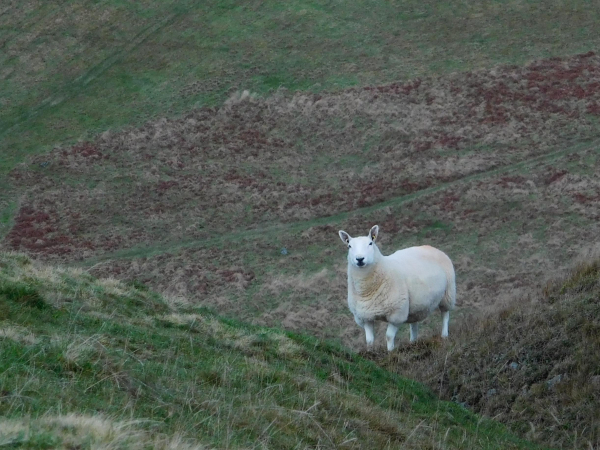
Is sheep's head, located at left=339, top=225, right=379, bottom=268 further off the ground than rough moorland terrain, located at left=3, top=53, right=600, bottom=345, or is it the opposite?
sheep's head, located at left=339, top=225, right=379, bottom=268

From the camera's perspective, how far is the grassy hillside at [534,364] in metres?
12.1

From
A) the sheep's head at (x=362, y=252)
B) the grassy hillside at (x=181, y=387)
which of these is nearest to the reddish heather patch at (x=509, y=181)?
the sheep's head at (x=362, y=252)

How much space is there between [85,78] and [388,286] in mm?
33413

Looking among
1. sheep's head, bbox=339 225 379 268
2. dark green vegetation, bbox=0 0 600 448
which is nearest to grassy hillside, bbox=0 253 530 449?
dark green vegetation, bbox=0 0 600 448

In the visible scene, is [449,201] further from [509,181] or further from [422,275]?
[422,275]

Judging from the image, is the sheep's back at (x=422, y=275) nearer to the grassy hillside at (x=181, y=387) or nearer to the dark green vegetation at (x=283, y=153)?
the dark green vegetation at (x=283, y=153)

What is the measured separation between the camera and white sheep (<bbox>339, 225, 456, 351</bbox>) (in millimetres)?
18506

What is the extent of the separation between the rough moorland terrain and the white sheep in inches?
135

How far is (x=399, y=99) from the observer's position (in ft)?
142

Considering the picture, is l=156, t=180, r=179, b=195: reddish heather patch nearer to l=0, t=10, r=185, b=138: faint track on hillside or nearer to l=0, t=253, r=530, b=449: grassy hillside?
l=0, t=10, r=185, b=138: faint track on hillside

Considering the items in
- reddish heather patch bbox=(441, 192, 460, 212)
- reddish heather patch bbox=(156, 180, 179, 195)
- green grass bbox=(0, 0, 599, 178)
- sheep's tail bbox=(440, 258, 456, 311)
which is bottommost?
reddish heather patch bbox=(441, 192, 460, 212)

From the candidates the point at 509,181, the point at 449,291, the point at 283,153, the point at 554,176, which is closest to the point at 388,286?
the point at 449,291

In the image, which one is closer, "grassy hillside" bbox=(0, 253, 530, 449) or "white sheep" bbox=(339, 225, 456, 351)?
"grassy hillside" bbox=(0, 253, 530, 449)

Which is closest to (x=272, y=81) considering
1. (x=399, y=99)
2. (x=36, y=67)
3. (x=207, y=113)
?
(x=207, y=113)
